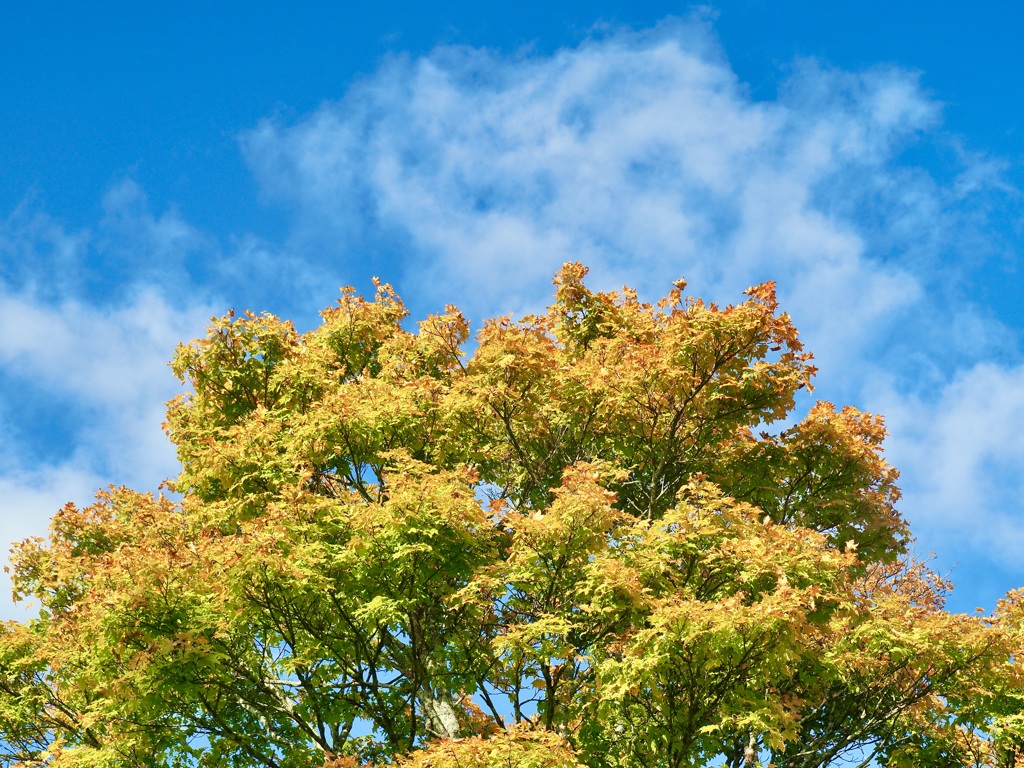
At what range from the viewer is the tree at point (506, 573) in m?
10.8

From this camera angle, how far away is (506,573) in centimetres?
1162

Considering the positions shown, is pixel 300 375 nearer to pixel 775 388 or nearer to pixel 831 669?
pixel 775 388

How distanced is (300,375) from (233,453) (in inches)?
82.0

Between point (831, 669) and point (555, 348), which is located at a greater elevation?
point (555, 348)

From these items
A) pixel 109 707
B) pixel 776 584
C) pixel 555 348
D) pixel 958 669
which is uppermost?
pixel 555 348

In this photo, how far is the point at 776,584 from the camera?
421 inches

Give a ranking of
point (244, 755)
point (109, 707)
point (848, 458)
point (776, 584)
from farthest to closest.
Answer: point (848, 458), point (244, 755), point (109, 707), point (776, 584)

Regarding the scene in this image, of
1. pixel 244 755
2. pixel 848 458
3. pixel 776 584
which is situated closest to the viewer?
pixel 776 584

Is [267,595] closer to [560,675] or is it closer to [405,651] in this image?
[405,651]

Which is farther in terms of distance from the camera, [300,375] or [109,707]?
[300,375]

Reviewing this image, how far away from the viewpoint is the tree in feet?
35.3

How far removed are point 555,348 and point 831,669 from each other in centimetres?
637

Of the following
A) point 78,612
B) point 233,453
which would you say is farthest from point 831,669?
point 78,612

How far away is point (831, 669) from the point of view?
1266cm
